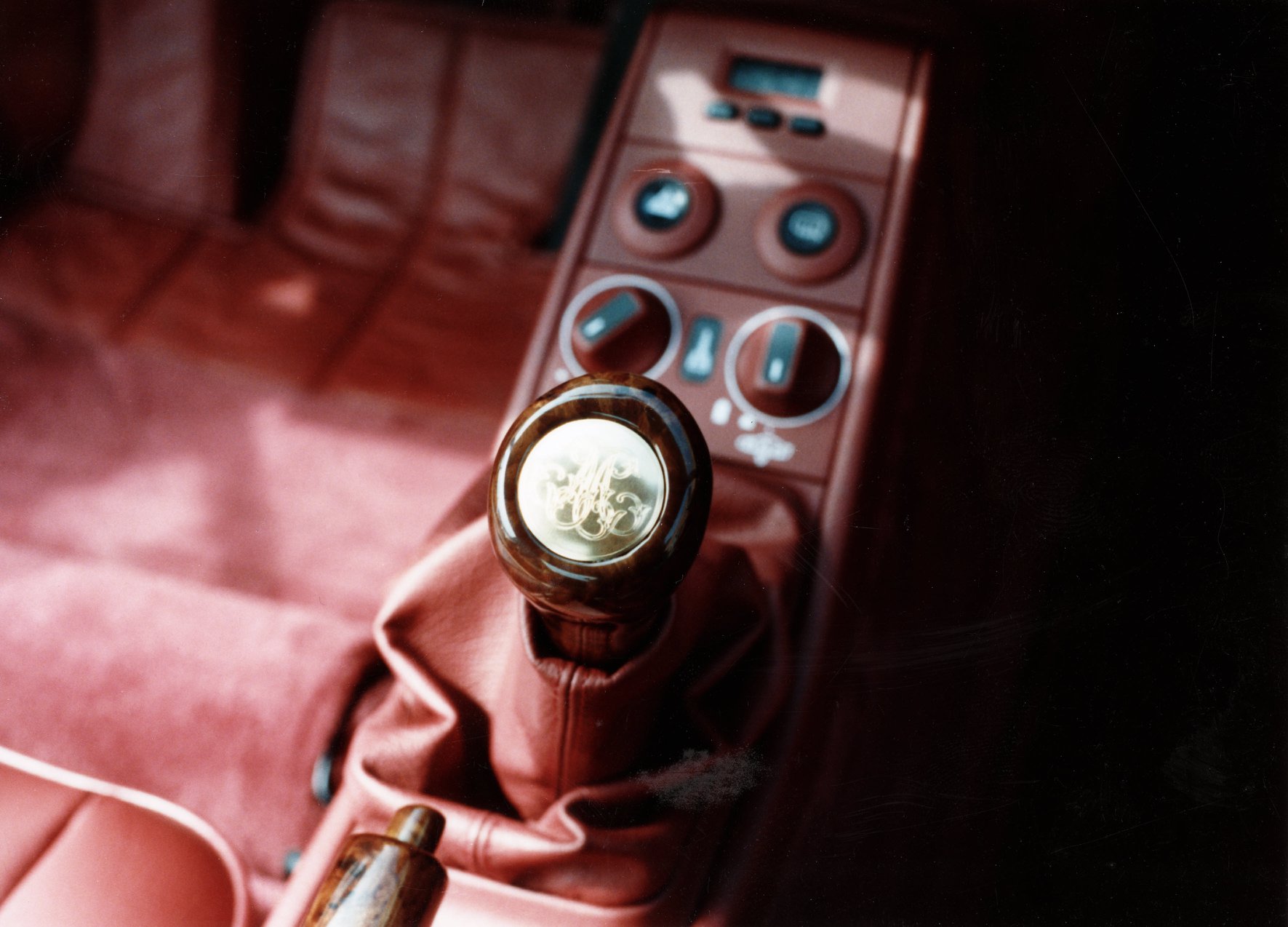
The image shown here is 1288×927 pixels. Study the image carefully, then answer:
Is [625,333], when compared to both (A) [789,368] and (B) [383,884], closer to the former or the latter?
(A) [789,368]

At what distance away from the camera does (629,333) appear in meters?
0.69

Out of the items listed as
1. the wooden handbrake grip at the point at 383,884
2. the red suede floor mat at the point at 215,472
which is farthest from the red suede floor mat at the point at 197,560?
the wooden handbrake grip at the point at 383,884

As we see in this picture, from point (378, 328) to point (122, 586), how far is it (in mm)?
466

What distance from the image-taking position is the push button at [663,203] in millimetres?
721

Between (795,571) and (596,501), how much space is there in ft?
0.92

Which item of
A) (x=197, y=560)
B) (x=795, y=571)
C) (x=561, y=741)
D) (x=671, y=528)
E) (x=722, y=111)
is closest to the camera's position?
(x=671, y=528)

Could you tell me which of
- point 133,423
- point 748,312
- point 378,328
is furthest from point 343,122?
point 748,312

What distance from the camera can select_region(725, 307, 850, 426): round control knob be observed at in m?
0.67

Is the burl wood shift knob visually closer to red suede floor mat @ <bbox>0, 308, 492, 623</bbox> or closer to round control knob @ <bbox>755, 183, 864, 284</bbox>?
round control knob @ <bbox>755, 183, 864, 284</bbox>

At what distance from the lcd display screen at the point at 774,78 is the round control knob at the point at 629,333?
0.58 feet

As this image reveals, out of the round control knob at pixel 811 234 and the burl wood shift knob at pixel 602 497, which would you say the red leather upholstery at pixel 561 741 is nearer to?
the burl wood shift knob at pixel 602 497

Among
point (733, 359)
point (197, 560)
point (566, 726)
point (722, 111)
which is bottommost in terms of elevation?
point (197, 560)

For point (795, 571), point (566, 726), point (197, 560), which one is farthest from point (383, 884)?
point (197, 560)

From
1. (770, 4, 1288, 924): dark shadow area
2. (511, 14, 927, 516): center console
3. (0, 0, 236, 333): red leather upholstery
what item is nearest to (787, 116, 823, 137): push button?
(511, 14, 927, 516): center console
